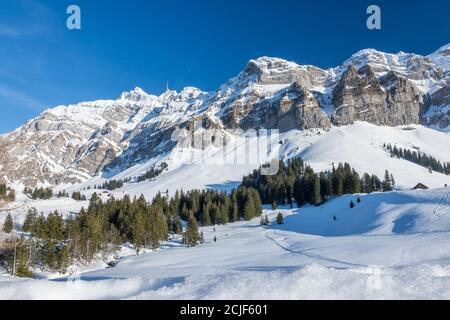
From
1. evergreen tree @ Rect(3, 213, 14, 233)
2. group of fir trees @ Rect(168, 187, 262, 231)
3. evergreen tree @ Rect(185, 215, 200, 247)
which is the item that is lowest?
evergreen tree @ Rect(185, 215, 200, 247)

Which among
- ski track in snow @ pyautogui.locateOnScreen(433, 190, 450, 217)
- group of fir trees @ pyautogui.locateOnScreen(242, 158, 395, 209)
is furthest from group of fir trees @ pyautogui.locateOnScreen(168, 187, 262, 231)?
ski track in snow @ pyautogui.locateOnScreen(433, 190, 450, 217)

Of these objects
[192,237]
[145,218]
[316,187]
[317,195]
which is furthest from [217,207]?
[145,218]

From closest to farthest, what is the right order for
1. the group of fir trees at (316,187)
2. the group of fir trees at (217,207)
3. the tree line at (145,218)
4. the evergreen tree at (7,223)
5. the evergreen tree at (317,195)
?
the evergreen tree at (7,223) → the tree line at (145,218) → the group of fir trees at (217,207) → the evergreen tree at (317,195) → the group of fir trees at (316,187)

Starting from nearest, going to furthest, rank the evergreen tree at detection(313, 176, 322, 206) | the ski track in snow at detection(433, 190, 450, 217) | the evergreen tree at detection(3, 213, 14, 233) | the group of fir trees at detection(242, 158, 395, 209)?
1. the evergreen tree at detection(3, 213, 14, 233)
2. the ski track in snow at detection(433, 190, 450, 217)
3. the evergreen tree at detection(313, 176, 322, 206)
4. the group of fir trees at detection(242, 158, 395, 209)

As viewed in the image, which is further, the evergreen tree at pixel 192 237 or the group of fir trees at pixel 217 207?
the group of fir trees at pixel 217 207

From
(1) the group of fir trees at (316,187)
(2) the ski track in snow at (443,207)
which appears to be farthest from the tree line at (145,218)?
(2) the ski track in snow at (443,207)

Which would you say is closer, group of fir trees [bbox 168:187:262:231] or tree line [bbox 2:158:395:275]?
tree line [bbox 2:158:395:275]

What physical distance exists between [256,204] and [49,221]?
63785mm

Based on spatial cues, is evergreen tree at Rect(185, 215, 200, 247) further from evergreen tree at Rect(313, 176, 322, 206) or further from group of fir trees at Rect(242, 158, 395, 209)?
evergreen tree at Rect(313, 176, 322, 206)

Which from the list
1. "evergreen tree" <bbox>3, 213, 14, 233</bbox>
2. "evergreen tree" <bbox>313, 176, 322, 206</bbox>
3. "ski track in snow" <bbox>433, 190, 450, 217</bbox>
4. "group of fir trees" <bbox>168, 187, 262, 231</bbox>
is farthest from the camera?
"evergreen tree" <bbox>313, 176, 322, 206</bbox>

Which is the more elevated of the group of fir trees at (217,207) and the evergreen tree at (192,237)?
the group of fir trees at (217,207)

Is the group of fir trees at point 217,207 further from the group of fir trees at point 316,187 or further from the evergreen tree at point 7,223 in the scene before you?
the evergreen tree at point 7,223

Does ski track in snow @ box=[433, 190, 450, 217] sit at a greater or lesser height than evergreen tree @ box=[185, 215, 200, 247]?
greater
